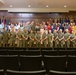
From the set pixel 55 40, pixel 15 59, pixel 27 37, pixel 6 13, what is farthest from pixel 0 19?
pixel 15 59

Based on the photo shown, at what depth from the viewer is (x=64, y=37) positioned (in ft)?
34.8

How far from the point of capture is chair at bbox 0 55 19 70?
11.6 ft

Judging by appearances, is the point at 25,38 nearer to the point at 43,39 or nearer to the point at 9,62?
the point at 43,39

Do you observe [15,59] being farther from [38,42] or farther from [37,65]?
[38,42]

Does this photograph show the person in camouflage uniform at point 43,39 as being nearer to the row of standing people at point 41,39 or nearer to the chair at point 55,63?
the row of standing people at point 41,39

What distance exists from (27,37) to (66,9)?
6.15 metres

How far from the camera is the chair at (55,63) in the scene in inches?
140

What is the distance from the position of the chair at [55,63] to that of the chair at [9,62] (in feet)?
1.99

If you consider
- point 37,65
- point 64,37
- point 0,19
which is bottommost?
point 37,65

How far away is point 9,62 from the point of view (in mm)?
3580

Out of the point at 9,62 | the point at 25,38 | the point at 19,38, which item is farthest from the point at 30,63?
the point at 19,38

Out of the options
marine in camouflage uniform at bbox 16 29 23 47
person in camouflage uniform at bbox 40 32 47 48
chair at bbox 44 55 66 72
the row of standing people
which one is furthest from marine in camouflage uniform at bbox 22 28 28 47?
chair at bbox 44 55 66 72

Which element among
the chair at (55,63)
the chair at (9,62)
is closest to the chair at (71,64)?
the chair at (55,63)

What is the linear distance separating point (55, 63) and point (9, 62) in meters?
0.95
